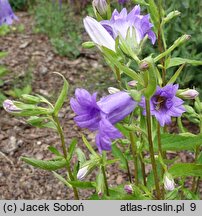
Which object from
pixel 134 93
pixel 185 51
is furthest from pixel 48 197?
pixel 134 93

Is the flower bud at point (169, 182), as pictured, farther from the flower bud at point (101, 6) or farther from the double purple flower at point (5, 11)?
the double purple flower at point (5, 11)

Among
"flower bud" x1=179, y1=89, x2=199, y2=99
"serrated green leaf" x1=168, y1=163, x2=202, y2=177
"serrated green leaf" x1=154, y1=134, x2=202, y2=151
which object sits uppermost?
"flower bud" x1=179, y1=89, x2=199, y2=99

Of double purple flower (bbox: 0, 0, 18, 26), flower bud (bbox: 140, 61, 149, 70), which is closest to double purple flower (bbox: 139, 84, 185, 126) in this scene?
flower bud (bbox: 140, 61, 149, 70)

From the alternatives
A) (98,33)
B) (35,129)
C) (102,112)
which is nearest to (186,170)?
(102,112)

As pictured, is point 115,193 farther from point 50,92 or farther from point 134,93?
point 50,92

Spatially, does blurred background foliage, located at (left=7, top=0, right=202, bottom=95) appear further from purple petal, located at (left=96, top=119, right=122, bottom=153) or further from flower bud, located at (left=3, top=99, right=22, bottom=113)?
purple petal, located at (left=96, top=119, right=122, bottom=153)

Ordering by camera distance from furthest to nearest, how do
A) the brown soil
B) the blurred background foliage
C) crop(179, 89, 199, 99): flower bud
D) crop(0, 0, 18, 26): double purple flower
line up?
crop(0, 0, 18, 26): double purple flower < the blurred background foliage < the brown soil < crop(179, 89, 199, 99): flower bud

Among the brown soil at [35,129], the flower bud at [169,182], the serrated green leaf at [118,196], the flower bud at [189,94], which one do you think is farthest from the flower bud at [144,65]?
the brown soil at [35,129]
